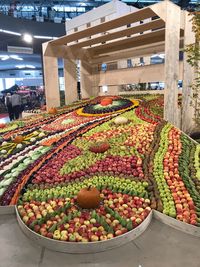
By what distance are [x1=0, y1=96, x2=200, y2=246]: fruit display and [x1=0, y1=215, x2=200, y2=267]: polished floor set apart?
0.15m

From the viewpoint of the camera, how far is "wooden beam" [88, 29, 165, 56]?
6781mm

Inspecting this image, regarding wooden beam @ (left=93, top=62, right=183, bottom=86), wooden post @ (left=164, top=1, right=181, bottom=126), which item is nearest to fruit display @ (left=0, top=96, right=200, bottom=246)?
wooden post @ (left=164, top=1, right=181, bottom=126)

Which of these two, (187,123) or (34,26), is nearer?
(187,123)

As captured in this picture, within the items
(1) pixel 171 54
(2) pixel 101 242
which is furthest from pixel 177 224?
(1) pixel 171 54

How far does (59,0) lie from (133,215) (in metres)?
20.3

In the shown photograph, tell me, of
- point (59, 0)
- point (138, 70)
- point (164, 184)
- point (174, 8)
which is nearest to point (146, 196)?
point (164, 184)

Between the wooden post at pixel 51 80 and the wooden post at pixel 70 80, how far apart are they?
48cm

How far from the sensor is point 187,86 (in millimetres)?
5426

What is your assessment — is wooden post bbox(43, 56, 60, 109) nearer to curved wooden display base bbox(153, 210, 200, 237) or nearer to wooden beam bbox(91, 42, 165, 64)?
wooden beam bbox(91, 42, 165, 64)

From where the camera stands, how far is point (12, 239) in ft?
8.48

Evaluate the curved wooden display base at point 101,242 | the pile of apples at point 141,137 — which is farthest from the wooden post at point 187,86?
the curved wooden display base at point 101,242

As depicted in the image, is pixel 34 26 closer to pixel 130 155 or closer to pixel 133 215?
pixel 130 155

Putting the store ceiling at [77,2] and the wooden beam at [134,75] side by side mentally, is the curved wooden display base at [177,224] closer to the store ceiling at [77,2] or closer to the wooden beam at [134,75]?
the wooden beam at [134,75]

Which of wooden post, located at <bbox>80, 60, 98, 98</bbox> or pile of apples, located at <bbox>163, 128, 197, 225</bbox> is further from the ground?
wooden post, located at <bbox>80, 60, 98, 98</bbox>
